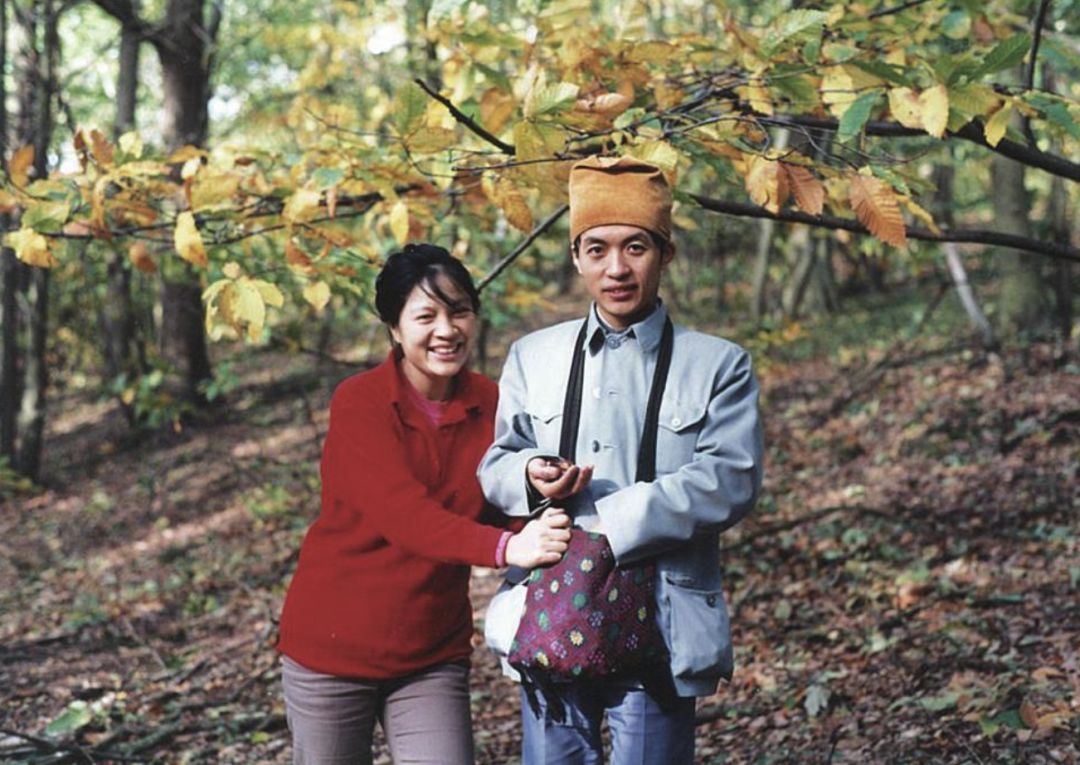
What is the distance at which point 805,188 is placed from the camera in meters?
2.39

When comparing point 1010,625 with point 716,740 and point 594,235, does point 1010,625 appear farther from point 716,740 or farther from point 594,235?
point 594,235

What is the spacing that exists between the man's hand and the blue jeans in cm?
45

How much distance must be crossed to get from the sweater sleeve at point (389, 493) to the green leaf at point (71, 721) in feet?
8.48

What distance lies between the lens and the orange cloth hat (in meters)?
2.14

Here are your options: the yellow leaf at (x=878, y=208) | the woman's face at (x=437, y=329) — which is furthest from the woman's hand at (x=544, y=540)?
the yellow leaf at (x=878, y=208)

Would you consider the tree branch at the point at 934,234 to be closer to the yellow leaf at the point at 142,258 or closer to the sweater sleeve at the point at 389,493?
the sweater sleeve at the point at 389,493

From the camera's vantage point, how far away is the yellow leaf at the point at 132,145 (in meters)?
3.15

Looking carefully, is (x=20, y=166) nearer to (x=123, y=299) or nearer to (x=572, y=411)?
(x=572, y=411)

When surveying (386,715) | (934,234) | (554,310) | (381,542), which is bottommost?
(386,715)

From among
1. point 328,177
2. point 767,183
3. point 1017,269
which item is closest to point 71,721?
point 328,177

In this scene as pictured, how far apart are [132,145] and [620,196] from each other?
1874mm

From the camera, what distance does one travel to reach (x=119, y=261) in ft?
37.6

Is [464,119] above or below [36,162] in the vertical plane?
below

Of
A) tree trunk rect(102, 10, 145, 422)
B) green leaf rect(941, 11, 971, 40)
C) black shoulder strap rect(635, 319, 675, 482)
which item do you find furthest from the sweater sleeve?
tree trunk rect(102, 10, 145, 422)
